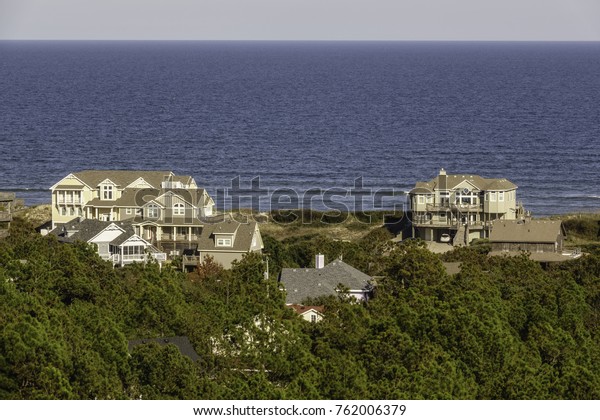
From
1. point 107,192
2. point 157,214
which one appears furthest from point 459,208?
point 107,192

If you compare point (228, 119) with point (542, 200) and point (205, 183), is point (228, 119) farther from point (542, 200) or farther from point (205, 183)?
point (542, 200)

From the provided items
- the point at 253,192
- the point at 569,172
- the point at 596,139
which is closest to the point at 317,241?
the point at 253,192

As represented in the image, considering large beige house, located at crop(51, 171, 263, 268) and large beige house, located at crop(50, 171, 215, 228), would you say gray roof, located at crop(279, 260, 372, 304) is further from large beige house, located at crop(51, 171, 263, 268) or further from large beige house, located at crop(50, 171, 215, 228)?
large beige house, located at crop(50, 171, 215, 228)

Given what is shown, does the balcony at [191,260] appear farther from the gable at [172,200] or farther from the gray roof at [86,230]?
the gable at [172,200]

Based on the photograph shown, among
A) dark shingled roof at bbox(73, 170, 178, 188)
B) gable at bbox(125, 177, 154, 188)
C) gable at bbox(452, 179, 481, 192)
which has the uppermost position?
dark shingled roof at bbox(73, 170, 178, 188)

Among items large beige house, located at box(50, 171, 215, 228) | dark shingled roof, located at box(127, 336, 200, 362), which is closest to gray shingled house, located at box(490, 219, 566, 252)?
large beige house, located at box(50, 171, 215, 228)

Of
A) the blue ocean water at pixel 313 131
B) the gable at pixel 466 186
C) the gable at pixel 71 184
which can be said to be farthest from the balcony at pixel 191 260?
the blue ocean water at pixel 313 131
